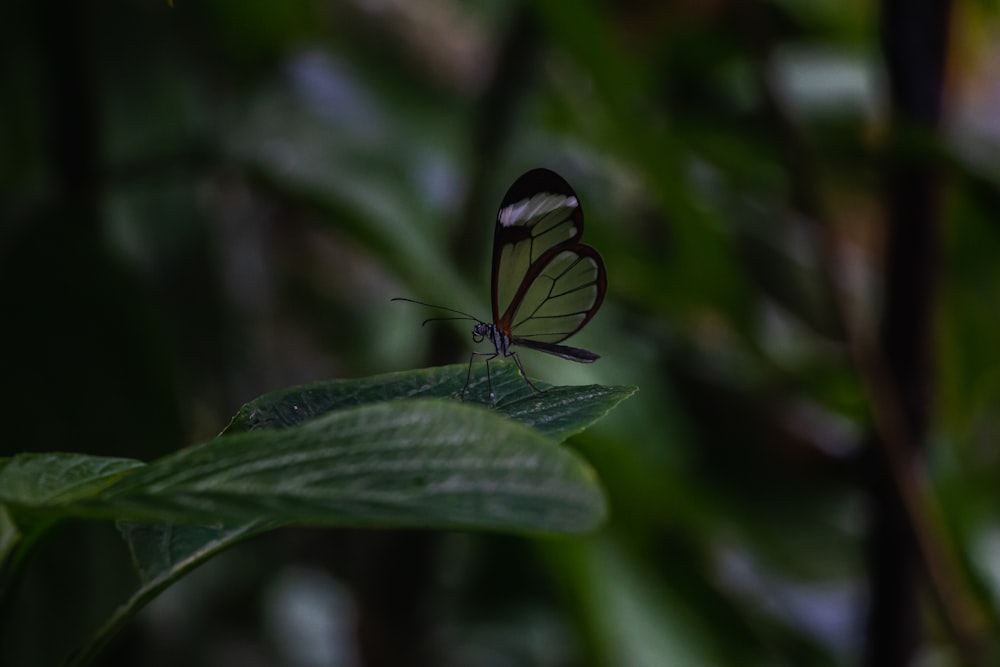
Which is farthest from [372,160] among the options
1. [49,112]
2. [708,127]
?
[708,127]

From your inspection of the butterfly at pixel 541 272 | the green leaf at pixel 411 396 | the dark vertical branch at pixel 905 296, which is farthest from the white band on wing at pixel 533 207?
the dark vertical branch at pixel 905 296

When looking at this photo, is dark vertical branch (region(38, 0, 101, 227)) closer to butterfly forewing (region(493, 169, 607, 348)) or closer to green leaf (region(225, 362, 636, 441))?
butterfly forewing (region(493, 169, 607, 348))

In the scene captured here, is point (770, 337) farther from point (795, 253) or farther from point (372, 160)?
point (372, 160)

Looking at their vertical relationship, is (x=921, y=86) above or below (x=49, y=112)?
above

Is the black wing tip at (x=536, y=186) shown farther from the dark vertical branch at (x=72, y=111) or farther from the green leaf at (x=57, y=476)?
the dark vertical branch at (x=72, y=111)

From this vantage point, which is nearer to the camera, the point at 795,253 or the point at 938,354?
the point at 938,354

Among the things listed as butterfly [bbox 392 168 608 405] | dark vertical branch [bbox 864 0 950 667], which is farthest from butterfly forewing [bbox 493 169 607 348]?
dark vertical branch [bbox 864 0 950 667]
